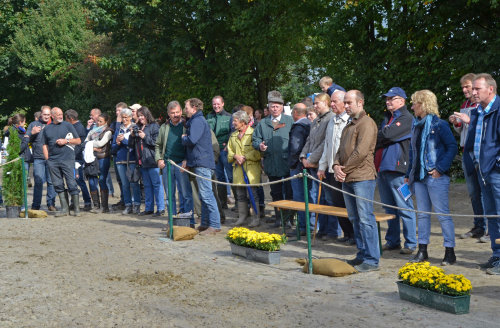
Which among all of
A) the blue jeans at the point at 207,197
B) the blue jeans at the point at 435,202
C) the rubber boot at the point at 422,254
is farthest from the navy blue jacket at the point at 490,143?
the blue jeans at the point at 207,197

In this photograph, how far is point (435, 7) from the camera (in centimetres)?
1483

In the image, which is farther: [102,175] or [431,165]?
[102,175]

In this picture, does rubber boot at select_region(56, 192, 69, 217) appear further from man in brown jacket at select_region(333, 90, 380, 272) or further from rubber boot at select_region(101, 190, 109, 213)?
man in brown jacket at select_region(333, 90, 380, 272)

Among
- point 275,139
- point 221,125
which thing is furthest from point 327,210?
point 221,125

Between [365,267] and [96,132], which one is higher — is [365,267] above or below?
below

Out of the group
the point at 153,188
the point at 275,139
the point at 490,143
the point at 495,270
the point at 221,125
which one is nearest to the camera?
the point at 495,270

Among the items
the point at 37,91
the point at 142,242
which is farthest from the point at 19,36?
the point at 142,242

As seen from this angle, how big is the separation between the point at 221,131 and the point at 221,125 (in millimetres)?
124

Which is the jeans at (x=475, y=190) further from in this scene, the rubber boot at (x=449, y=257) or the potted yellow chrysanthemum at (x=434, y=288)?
the potted yellow chrysanthemum at (x=434, y=288)

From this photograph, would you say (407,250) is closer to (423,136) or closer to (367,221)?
(367,221)

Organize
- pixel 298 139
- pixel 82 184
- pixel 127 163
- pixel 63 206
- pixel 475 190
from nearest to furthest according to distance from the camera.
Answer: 1. pixel 475 190
2. pixel 298 139
3. pixel 127 163
4. pixel 63 206
5. pixel 82 184

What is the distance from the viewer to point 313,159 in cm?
895

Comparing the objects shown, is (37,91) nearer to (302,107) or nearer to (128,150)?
(128,150)

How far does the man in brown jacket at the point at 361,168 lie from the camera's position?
23.0 ft
